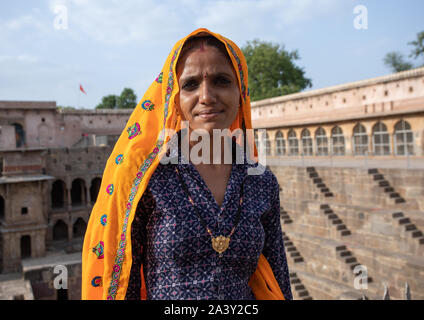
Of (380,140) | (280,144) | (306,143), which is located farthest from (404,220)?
(280,144)

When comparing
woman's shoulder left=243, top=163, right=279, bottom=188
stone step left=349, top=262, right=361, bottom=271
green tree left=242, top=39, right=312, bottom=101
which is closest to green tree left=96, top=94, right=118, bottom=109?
green tree left=242, top=39, right=312, bottom=101

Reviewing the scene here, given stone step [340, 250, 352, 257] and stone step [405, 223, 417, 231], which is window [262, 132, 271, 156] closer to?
stone step [340, 250, 352, 257]

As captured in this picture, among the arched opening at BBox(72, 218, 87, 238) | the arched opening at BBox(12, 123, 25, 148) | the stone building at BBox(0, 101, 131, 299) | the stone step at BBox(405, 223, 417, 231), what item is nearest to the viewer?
the stone step at BBox(405, 223, 417, 231)

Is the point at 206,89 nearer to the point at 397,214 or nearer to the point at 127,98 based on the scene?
the point at 397,214

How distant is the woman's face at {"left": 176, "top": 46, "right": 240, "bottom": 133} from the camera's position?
1.67m

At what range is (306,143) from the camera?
1642 centimetres

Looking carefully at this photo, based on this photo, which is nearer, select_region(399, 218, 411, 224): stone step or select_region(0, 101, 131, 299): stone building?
select_region(399, 218, 411, 224): stone step

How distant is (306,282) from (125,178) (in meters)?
8.97

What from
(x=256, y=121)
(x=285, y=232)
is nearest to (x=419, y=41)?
(x=256, y=121)

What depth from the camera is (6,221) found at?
18750mm

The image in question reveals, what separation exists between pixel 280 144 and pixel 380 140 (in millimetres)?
5344

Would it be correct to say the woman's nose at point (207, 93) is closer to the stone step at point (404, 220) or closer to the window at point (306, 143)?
the stone step at point (404, 220)

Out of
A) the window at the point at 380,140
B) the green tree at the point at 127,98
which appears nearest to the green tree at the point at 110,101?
the green tree at the point at 127,98

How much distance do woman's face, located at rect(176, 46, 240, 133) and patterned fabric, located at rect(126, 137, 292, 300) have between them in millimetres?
230
